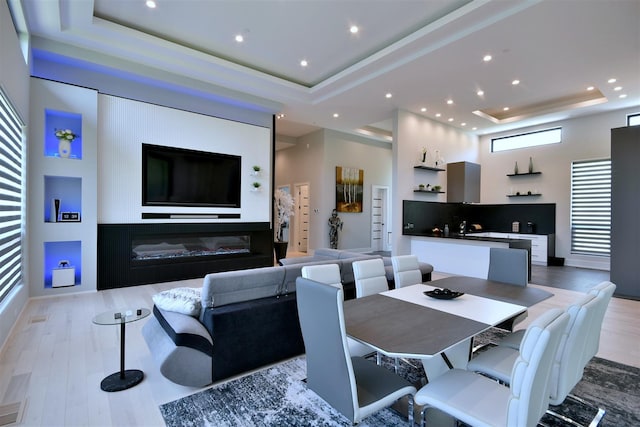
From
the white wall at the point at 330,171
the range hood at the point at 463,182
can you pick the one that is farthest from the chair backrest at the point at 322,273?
the range hood at the point at 463,182

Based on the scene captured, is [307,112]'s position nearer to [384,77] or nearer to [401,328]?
[384,77]

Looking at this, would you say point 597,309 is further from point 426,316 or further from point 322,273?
point 322,273

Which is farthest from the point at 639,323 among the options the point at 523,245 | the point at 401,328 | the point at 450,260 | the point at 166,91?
the point at 166,91

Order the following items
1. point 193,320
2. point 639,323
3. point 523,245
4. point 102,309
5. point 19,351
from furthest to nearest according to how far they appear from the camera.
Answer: point 523,245 → point 102,309 → point 639,323 → point 19,351 → point 193,320

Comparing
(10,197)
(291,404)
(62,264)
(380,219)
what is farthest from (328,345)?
(380,219)

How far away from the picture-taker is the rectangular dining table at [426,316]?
167cm

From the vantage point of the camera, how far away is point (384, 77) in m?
5.71

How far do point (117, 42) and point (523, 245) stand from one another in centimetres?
785

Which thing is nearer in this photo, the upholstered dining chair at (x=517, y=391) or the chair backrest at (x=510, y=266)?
the upholstered dining chair at (x=517, y=391)

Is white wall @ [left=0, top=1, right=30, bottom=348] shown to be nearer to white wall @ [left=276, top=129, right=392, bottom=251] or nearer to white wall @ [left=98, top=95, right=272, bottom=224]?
white wall @ [left=98, top=95, right=272, bottom=224]

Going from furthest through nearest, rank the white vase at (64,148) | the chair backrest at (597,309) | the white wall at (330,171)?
the white wall at (330,171)
the white vase at (64,148)
the chair backrest at (597,309)

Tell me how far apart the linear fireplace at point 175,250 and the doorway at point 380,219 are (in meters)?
4.55

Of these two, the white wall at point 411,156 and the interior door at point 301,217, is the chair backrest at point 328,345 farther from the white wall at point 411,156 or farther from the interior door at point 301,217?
the interior door at point 301,217

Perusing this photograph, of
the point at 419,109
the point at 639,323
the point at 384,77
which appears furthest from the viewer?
the point at 419,109
